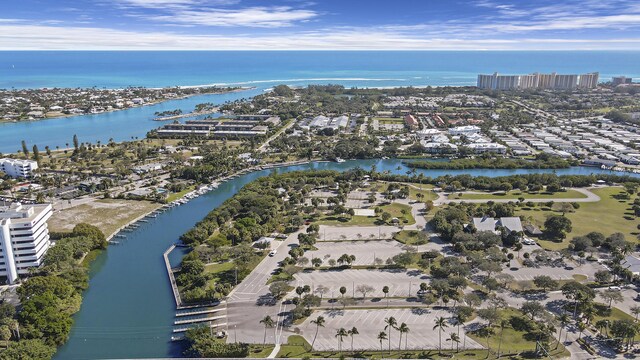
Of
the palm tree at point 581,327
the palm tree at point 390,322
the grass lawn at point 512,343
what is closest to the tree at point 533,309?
the grass lawn at point 512,343

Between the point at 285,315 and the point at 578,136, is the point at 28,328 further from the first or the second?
the point at 578,136

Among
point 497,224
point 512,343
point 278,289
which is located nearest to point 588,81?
point 497,224

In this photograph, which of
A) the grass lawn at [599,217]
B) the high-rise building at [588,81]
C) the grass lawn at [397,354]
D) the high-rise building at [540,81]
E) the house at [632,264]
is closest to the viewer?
the grass lawn at [397,354]

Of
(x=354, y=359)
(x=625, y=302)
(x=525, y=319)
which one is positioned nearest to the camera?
(x=354, y=359)

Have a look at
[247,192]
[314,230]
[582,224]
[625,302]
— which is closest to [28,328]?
[314,230]

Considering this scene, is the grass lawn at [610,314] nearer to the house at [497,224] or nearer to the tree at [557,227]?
the house at [497,224]

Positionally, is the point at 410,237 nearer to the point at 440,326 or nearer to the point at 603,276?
the point at 440,326

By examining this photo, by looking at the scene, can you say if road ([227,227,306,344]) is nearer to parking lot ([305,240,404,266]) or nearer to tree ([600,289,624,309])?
parking lot ([305,240,404,266])
